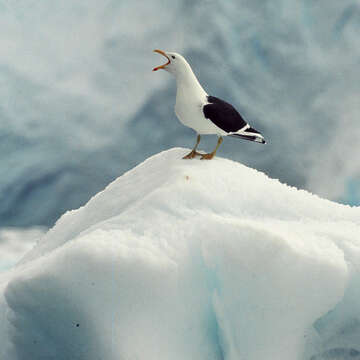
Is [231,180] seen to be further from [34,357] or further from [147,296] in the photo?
[34,357]

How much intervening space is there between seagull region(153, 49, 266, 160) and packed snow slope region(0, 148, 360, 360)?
644 millimetres

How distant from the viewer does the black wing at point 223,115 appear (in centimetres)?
315

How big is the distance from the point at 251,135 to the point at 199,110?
0.41m

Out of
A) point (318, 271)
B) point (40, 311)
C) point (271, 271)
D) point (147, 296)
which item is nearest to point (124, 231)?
point (147, 296)

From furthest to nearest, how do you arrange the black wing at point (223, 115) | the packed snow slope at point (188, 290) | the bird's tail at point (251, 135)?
1. the bird's tail at point (251, 135)
2. the black wing at point (223, 115)
3. the packed snow slope at point (188, 290)

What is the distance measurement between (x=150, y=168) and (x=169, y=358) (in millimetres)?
1282

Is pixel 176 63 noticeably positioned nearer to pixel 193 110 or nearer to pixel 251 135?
pixel 193 110

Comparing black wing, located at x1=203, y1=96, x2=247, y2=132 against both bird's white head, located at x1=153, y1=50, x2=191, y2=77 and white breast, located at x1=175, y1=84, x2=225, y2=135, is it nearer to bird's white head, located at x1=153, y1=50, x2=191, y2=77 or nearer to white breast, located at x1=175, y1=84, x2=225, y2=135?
white breast, located at x1=175, y1=84, x2=225, y2=135

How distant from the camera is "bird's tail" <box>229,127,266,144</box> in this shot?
329cm

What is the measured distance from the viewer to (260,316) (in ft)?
7.71

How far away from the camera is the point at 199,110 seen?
3.16m

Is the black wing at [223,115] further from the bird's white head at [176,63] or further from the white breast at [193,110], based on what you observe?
the bird's white head at [176,63]

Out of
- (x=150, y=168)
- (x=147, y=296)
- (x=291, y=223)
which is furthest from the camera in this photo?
(x=150, y=168)

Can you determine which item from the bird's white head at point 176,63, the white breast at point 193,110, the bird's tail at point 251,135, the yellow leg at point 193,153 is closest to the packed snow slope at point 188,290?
the yellow leg at point 193,153
